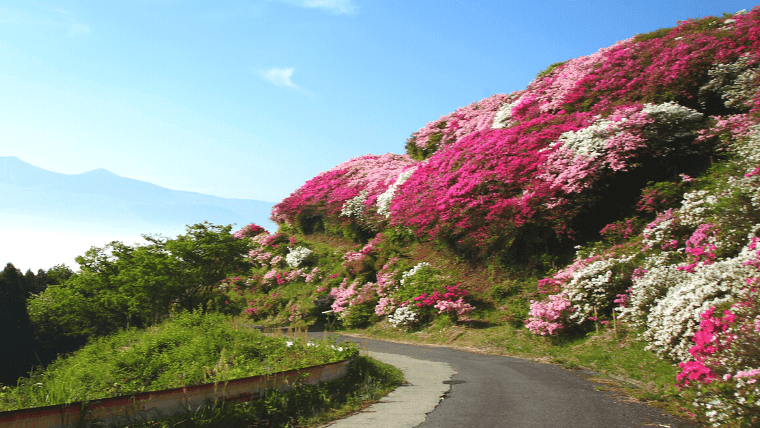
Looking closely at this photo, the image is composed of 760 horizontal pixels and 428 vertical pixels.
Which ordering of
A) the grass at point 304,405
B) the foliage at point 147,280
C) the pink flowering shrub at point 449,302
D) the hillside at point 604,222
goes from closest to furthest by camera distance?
the grass at point 304,405 < the hillside at point 604,222 < the pink flowering shrub at point 449,302 < the foliage at point 147,280

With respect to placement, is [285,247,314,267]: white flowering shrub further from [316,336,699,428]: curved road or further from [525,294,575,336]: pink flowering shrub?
[316,336,699,428]: curved road

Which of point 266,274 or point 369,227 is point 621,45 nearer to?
point 369,227

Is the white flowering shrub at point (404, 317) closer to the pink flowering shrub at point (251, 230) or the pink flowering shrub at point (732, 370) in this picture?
the pink flowering shrub at point (732, 370)

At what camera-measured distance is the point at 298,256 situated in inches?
A: 1427

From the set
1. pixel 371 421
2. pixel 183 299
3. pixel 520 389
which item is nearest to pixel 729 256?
pixel 520 389

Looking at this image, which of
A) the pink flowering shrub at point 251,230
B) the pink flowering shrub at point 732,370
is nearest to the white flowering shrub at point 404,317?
the pink flowering shrub at point 732,370

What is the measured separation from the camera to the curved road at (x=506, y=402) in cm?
750

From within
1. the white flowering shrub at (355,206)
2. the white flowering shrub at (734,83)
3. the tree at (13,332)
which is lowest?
the tree at (13,332)

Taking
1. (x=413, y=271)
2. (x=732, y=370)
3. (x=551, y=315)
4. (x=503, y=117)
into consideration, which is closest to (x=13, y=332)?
(x=413, y=271)

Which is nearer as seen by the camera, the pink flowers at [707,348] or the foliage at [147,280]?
the pink flowers at [707,348]

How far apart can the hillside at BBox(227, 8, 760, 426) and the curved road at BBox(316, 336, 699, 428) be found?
1188mm

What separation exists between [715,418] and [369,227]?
1106 inches

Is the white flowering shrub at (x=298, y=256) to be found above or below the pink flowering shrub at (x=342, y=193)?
below

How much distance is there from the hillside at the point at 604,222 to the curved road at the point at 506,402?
119 centimetres
